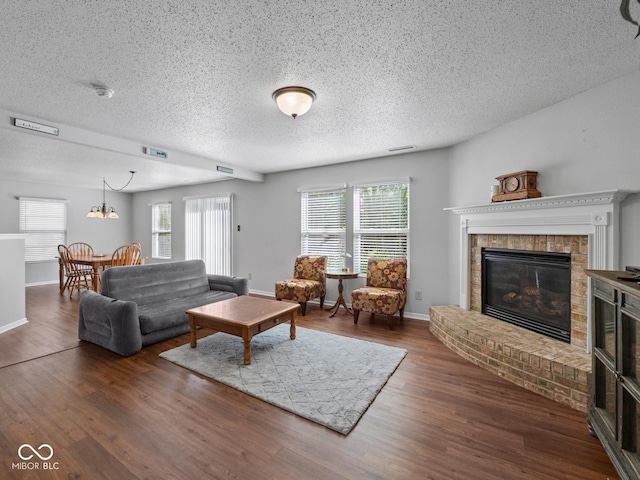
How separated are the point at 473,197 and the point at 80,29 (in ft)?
12.5

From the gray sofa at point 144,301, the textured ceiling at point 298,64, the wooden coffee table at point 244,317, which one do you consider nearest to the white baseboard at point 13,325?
the gray sofa at point 144,301

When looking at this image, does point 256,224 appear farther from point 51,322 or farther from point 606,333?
point 606,333

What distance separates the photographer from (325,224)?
5.16 m

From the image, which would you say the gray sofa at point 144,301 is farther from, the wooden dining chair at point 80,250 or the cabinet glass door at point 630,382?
the wooden dining chair at point 80,250

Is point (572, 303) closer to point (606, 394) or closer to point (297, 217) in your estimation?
point (606, 394)

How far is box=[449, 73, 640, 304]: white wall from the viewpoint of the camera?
7.30 feet

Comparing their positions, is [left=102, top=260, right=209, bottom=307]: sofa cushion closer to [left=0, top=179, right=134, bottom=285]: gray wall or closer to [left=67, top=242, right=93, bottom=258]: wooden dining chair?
[left=67, top=242, right=93, bottom=258]: wooden dining chair

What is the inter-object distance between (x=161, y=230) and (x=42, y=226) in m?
2.42

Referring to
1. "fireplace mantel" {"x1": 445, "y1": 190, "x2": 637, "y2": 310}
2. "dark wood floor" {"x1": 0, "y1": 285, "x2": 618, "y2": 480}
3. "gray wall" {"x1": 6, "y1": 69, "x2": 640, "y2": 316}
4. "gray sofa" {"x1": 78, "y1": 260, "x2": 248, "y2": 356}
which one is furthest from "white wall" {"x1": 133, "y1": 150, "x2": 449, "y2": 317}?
"dark wood floor" {"x1": 0, "y1": 285, "x2": 618, "y2": 480}

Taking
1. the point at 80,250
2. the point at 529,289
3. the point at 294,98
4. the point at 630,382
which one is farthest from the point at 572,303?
the point at 80,250

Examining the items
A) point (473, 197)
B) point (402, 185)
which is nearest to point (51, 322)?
point (402, 185)

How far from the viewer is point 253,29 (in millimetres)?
1726

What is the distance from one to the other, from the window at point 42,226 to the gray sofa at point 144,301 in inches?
197

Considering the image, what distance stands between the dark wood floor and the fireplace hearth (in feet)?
2.62
